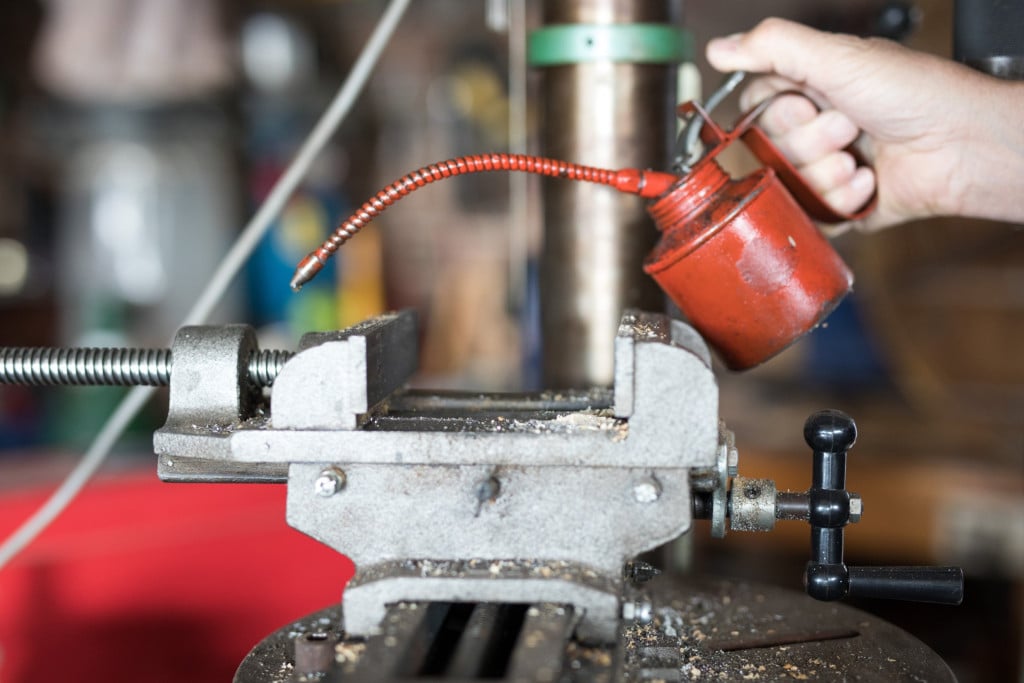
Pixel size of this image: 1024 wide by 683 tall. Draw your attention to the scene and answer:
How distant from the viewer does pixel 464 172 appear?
896 mm

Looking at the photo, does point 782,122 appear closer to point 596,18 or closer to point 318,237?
point 596,18

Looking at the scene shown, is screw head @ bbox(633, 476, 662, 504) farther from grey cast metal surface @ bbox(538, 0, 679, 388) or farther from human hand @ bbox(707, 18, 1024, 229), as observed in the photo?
human hand @ bbox(707, 18, 1024, 229)

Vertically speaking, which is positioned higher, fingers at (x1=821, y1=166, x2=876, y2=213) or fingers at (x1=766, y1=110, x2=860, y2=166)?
fingers at (x1=766, y1=110, x2=860, y2=166)

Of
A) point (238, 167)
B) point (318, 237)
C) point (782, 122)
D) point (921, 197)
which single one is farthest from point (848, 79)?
point (238, 167)

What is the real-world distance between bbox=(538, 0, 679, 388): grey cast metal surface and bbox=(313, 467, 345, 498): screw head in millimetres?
437

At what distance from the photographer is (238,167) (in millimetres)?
4414

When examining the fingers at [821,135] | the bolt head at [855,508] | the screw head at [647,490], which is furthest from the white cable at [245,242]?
the bolt head at [855,508]

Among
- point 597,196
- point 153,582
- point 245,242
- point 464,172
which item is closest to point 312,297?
point 153,582

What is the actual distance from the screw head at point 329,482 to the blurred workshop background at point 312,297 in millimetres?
488

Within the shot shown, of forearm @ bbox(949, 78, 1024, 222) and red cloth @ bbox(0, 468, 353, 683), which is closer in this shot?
forearm @ bbox(949, 78, 1024, 222)

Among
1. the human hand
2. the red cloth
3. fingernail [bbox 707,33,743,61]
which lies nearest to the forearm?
the human hand

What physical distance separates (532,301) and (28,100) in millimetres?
3441

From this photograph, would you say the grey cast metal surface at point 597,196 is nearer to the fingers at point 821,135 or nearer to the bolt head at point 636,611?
the fingers at point 821,135

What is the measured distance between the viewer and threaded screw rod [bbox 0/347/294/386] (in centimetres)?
90
